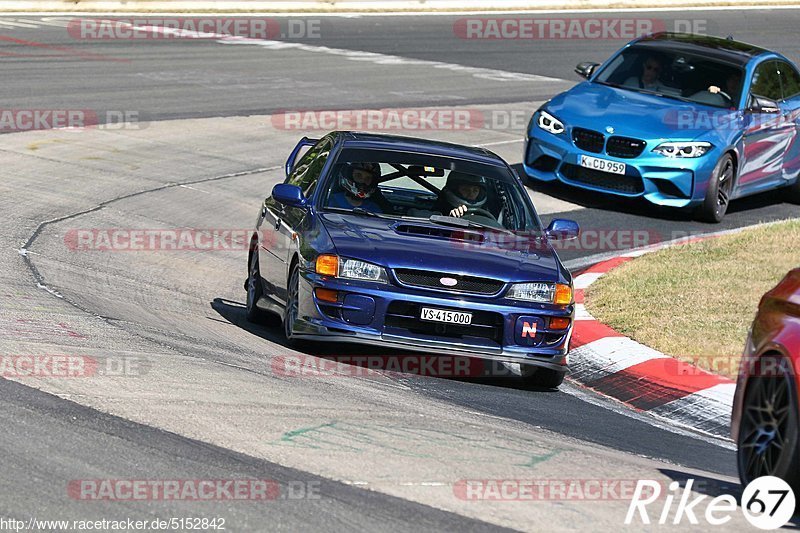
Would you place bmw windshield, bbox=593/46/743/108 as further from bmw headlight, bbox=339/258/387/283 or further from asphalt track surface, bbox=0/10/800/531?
bmw headlight, bbox=339/258/387/283

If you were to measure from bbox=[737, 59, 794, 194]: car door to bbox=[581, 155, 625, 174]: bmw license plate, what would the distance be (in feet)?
5.32

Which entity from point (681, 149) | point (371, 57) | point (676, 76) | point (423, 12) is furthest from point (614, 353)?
point (423, 12)

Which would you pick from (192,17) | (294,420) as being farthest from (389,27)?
(294,420)

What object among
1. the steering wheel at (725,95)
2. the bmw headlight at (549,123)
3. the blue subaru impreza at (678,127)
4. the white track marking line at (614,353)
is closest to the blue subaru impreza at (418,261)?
the white track marking line at (614,353)

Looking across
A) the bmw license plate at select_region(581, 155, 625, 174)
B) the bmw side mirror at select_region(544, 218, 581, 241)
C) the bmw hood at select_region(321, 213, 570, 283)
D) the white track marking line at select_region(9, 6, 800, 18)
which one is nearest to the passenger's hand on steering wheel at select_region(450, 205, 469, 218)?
the bmw hood at select_region(321, 213, 570, 283)

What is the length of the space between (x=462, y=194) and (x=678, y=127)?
644 cm

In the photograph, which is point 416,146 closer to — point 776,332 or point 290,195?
point 290,195

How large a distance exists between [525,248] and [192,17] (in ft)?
78.6

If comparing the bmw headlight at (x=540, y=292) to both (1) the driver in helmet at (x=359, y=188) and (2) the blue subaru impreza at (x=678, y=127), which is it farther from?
(2) the blue subaru impreza at (x=678, y=127)

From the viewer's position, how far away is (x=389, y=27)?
33.3m

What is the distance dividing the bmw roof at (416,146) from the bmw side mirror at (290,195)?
2.30 ft

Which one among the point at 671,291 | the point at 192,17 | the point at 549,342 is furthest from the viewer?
the point at 192,17

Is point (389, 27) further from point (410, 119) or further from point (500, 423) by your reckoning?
point (500, 423)

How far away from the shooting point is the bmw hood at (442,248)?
359 inches
